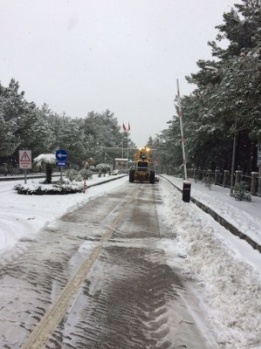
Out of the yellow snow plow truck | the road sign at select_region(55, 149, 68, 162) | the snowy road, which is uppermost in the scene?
the road sign at select_region(55, 149, 68, 162)

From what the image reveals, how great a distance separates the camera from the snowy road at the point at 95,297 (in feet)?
13.5

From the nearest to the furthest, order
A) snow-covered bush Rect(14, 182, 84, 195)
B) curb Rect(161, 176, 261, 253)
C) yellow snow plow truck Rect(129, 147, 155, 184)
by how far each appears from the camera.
→ curb Rect(161, 176, 261, 253)
snow-covered bush Rect(14, 182, 84, 195)
yellow snow plow truck Rect(129, 147, 155, 184)

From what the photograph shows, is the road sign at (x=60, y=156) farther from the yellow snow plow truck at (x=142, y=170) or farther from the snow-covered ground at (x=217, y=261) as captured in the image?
the yellow snow plow truck at (x=142, y=170)

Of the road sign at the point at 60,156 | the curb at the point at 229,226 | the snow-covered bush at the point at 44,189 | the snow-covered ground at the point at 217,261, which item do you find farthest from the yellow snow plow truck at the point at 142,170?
the snow-covered ground at the point at 217,261

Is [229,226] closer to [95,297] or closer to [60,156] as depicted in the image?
[95,297]

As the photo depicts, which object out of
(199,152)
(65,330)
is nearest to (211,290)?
(65,330)

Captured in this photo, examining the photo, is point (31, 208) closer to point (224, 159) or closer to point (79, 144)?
point (224, 159)

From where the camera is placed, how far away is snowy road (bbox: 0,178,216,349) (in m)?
4.12

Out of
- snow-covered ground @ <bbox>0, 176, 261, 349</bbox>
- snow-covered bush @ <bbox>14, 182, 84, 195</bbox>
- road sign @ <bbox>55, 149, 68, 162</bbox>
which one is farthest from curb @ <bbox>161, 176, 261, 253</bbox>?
road sign @ <bbox>55, 149, 68, 162</bbox>

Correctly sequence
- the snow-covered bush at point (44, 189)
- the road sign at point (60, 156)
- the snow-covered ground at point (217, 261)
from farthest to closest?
the road sign at point (60, 156) < the snow-covered bush at point (44, 189) < the snow-covered ground at point (217, 261)

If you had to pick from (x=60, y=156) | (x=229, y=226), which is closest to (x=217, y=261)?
(x=229, y=226)

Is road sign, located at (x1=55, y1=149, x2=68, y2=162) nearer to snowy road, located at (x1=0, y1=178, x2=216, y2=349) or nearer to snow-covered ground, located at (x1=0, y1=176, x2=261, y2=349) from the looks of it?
snow-covered ground, located at (x1=0, y1=176, x2=261, y2=349)

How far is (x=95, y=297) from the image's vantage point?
209 inches

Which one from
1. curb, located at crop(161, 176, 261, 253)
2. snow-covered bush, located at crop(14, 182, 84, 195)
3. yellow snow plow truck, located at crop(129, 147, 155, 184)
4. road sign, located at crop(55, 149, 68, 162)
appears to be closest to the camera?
curb, located at crop(161, 176, 261, 253)
